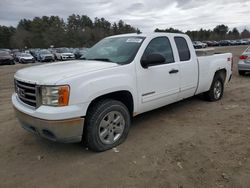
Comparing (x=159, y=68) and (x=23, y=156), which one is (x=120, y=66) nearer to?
(x=159, y=68)

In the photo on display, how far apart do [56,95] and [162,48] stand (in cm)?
243

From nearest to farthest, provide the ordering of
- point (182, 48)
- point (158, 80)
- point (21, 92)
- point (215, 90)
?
point (21, 92) → point (158, 80) → point (182, 48) → point (215, 90)

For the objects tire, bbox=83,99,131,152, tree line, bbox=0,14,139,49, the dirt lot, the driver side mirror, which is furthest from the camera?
tree line, bbox=0,14,139,49

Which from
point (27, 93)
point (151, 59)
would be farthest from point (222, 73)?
point (27, 93)

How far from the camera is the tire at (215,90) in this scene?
248 inches

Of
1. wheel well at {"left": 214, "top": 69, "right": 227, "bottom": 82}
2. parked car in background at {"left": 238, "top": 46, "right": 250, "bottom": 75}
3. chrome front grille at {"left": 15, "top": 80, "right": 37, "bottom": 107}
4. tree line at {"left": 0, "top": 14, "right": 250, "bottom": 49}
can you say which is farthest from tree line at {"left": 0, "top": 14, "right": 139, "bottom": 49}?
chrome front grille at {"left": 15, "top": 80, "right": 37, "bottom": 107}

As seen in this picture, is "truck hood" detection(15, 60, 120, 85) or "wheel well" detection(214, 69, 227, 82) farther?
"wheel well" detection(214, 69, 227, 82)

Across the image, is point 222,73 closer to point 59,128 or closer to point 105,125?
point 105,125

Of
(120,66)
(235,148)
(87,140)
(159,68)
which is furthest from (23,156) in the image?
(235,148)

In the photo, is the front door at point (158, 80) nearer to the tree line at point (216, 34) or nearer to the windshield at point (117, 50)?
the windshield at point (117, 50)

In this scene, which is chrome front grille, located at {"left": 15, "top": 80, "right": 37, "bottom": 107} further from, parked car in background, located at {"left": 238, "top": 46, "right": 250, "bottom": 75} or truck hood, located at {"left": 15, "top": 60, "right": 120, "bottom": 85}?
parked car in background, located at {"left": 238, "top": 46, "right": 250, "bottom": 75}

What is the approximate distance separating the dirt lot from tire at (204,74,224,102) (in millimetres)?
1267

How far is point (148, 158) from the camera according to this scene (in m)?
3.49

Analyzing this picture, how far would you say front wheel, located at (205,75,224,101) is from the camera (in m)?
6.30
